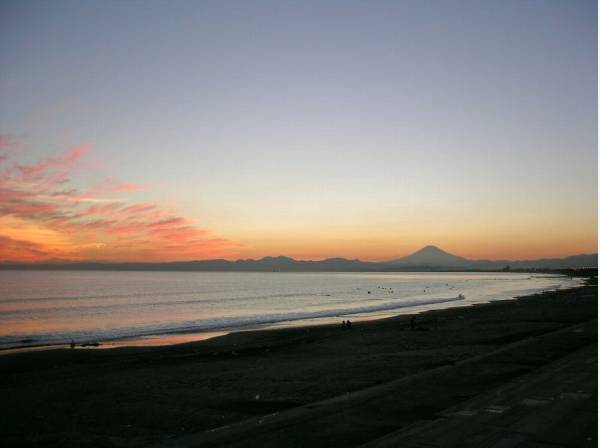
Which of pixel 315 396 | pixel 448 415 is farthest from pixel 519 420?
pixel 315 396

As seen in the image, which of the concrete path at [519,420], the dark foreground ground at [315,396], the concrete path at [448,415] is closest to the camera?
the concrete path at [519,420]

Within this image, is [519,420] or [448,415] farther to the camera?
[448,415]

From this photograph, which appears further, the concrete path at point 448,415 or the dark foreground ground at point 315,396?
the dark foreground ground at point 315,396

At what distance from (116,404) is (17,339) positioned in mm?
25759

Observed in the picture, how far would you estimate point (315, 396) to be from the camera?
545 inches

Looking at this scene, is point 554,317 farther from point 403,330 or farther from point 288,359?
point 288,359

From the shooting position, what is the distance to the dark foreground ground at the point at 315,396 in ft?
32.0

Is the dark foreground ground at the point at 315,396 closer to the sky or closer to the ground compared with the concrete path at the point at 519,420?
closer to the ground

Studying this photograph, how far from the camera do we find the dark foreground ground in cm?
977

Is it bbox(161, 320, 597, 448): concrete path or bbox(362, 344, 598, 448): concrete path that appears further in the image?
bbox(161, 320, 597, 448): concrete path

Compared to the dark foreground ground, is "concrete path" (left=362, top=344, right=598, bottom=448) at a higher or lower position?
higher

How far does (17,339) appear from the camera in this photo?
114 ft

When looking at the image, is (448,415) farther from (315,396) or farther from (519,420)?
(315,396)

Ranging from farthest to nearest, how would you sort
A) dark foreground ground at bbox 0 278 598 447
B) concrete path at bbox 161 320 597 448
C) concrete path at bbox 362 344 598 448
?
dark foreground ground at bbox 0 278 598 447 < concrete path at bbox 161 320 597 448 < concrete path at bbox 362 344 598 448
